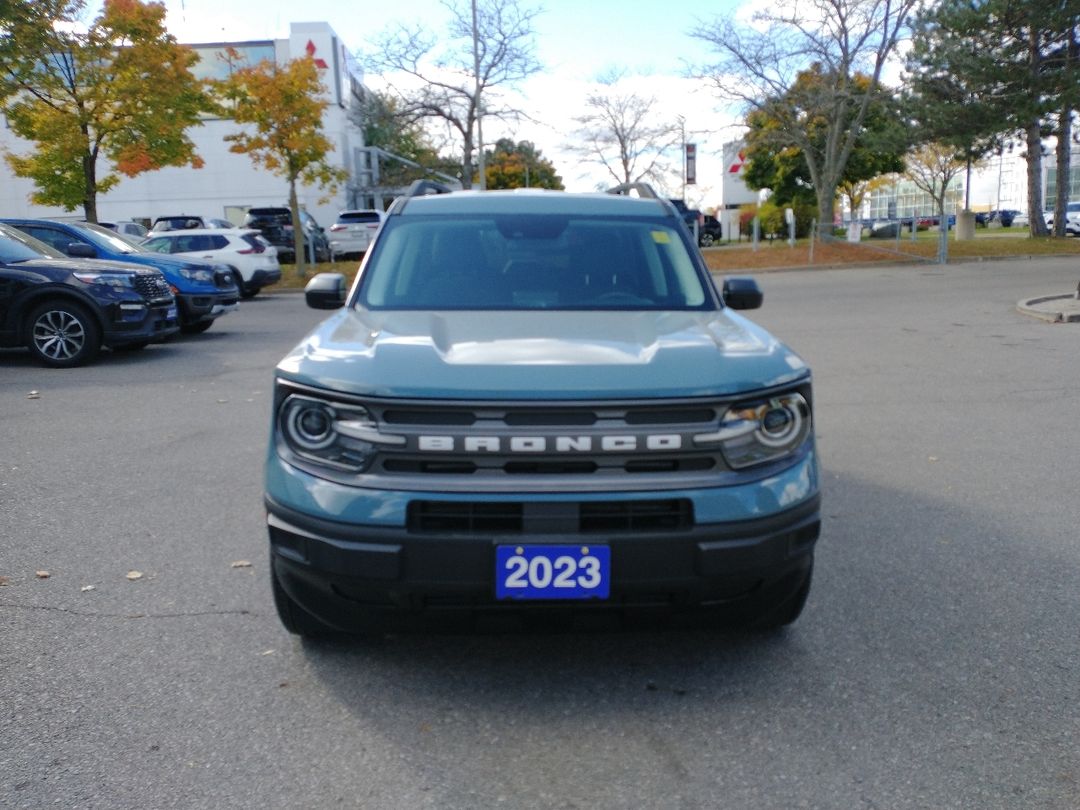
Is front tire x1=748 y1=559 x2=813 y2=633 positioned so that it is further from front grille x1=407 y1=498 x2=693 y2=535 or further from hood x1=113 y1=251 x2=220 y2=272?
hood x1=113 y1=251 x2=220 y2=272

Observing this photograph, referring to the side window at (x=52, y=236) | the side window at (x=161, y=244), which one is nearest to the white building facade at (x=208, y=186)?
the side window at (x=161, y=244)

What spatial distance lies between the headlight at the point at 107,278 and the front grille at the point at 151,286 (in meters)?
0.15

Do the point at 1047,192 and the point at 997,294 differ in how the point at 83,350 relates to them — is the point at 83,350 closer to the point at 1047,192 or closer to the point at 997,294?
the point at 997,294

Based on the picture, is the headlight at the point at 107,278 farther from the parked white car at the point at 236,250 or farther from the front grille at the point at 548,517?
the front grille at the point at 548,517

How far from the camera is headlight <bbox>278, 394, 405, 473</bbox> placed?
315cm

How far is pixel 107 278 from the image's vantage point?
12.2m

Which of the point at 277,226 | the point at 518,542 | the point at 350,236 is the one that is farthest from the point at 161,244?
the point at 518,542

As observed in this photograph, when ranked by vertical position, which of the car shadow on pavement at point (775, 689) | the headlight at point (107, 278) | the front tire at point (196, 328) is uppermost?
the headlight at point (107, 278)

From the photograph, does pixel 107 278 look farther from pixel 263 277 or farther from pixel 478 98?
pixel 478 98

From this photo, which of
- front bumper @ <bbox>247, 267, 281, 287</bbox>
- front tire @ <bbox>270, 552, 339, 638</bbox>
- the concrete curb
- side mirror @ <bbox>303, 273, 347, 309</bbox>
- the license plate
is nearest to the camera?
the license plate

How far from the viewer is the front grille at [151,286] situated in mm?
12602

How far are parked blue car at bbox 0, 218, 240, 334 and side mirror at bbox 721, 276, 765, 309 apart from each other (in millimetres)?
11076

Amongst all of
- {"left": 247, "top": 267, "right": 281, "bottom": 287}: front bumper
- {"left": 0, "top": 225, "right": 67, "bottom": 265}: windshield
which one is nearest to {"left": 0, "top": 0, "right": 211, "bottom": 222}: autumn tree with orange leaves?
{"left": 247, "top": 267, "right": 281, "bottom": 287}: front bumper

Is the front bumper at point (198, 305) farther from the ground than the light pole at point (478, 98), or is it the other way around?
the light pole at point (478, 98)
